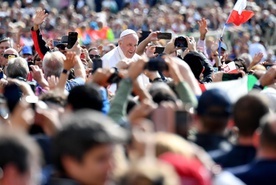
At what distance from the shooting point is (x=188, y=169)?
5.09 m

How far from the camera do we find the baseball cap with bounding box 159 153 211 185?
507 centimetres

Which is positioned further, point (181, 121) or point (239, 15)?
point (239, 15)

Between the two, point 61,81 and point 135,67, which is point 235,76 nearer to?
point 61,81

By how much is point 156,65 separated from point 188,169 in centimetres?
230

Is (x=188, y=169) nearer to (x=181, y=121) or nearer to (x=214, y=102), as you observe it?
(x=181, y=121)

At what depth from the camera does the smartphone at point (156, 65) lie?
7.27 metres

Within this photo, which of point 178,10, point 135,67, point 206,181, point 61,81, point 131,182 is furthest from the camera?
point 178,10

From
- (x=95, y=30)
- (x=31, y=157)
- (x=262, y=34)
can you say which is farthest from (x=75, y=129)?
(x=262, y=34)

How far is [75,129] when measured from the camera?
493 centimetres

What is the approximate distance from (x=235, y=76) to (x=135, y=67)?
3.66 metres

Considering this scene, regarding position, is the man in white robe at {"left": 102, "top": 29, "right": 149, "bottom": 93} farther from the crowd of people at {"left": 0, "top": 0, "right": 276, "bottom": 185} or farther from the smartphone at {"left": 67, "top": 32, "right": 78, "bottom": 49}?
the crowd of people at {"left": 0, "top": 0, "right": 276, "bottom": 185}

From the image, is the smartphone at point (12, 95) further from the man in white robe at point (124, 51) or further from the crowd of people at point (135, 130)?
the man in white robe at point (124, 51)

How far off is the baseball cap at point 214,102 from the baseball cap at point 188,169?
1.22 meters

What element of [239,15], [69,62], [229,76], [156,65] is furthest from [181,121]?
[239,15]
